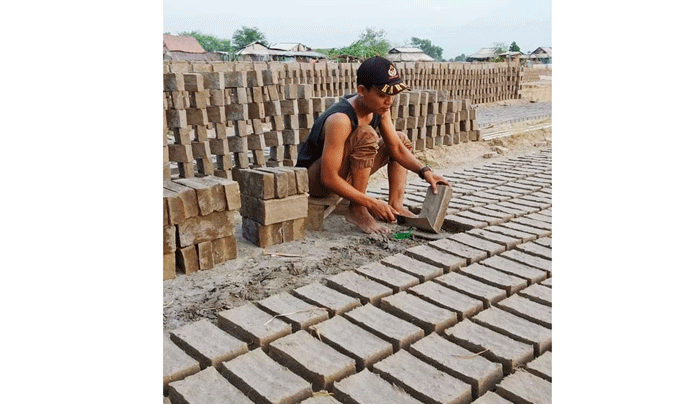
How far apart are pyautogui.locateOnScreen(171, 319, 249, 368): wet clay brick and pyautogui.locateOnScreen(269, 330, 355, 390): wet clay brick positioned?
15 cm

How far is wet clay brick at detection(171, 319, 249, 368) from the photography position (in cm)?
207

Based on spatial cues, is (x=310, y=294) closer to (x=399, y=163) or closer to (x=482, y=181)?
(x=399, y=163)

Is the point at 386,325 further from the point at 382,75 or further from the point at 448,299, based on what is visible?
the point at 382,75

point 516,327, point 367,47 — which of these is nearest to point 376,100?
point 516,327

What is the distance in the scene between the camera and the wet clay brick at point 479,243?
3.23 meters

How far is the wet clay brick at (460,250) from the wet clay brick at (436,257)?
0.04 m

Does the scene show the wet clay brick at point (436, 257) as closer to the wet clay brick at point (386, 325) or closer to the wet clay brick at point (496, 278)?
the wet clay brick at point (496, 278)

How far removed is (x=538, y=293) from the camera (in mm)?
2664

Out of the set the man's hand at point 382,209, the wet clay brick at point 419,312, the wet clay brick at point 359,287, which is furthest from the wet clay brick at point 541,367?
the man's hand at point 382,209

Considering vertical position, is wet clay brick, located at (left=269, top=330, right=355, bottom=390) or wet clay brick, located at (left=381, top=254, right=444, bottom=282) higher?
wet clay brick, located at (left=381, top=254, right=444, bottom=282)

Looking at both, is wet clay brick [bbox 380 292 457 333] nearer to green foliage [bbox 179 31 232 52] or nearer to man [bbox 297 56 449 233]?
man [bbox 297 56 449 233]

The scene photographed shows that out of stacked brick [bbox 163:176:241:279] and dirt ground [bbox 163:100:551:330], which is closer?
dirt ground [bbox 163:100:551:330]

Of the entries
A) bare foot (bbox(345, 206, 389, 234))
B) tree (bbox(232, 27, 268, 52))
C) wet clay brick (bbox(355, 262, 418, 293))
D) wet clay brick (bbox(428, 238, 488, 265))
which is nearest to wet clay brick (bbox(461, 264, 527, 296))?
wet clay brick (bbox(428, 238, 488, 265))

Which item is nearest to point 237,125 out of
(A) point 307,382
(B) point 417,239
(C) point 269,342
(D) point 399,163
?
(D) point 399,163
